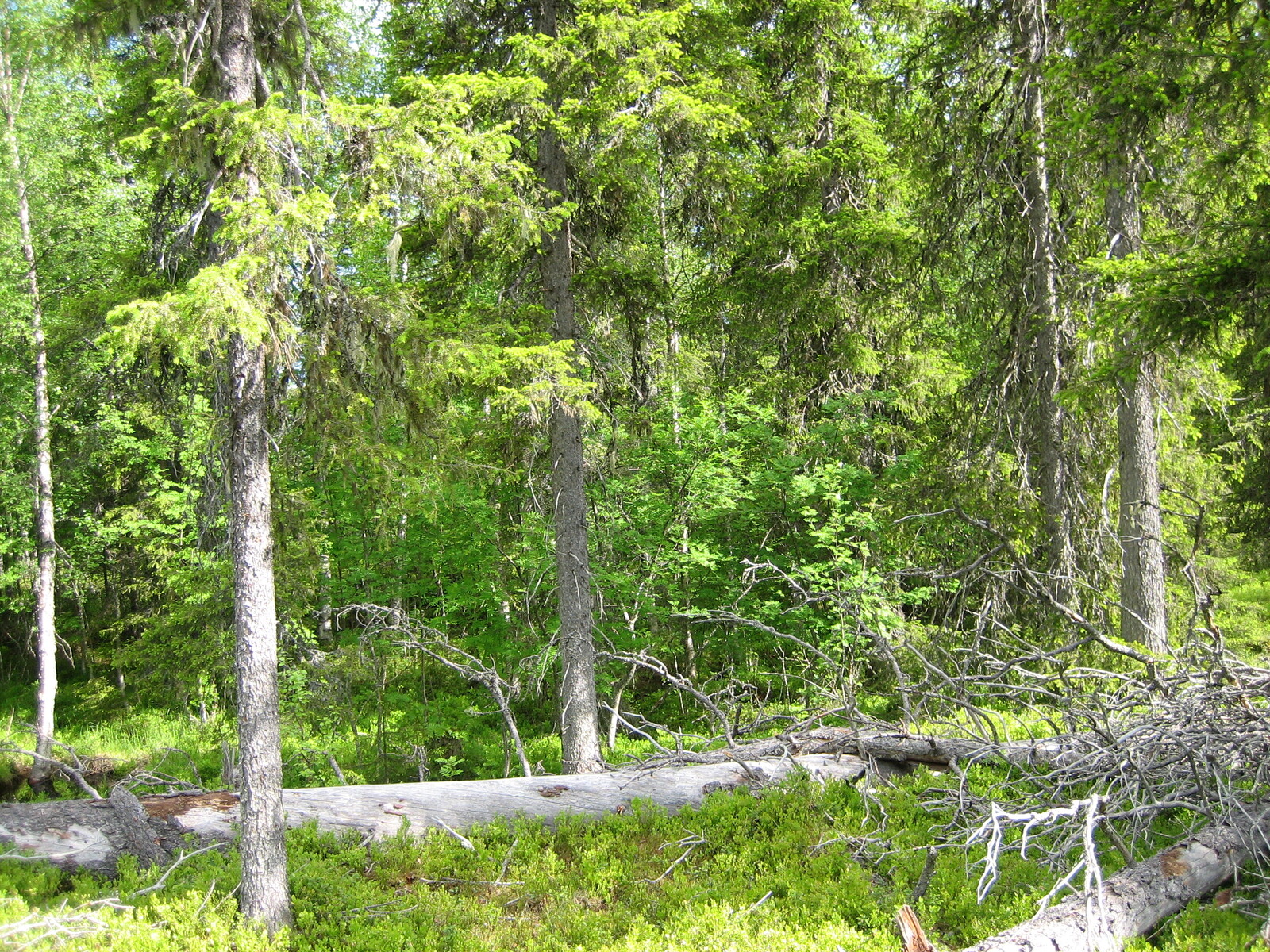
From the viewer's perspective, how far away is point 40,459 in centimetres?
Result: 1559

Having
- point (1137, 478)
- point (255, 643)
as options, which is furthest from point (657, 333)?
point (255, 643)

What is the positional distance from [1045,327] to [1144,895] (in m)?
7.29

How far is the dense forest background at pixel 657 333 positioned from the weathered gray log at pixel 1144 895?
1464 mm

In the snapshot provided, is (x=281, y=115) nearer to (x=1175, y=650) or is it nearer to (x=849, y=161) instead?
(x=1175, y=650)

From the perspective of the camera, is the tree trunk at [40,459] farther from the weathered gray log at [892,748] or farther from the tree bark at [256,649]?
the weathered gray log at [892,748]

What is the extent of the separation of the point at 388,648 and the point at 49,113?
1299cm

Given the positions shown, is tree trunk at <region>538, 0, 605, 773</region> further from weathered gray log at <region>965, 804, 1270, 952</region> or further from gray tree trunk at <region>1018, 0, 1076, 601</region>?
weathered gray log at <region>965, 804, 1270, 952</region>

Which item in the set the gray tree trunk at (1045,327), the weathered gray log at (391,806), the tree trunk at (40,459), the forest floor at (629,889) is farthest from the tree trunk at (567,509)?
the tree trunk at (40,459)

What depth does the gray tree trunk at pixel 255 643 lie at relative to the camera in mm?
5762

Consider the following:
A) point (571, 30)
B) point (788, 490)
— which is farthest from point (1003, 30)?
point (788, 490)

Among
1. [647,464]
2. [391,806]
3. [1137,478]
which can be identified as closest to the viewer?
[391,806]

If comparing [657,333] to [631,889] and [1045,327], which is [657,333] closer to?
[1045,327]

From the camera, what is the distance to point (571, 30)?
8.62 metres

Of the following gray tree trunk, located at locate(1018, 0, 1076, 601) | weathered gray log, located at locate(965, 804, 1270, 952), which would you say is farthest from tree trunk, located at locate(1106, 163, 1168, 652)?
weathered gray log, located at locate(965, 804, 1270, 952)
